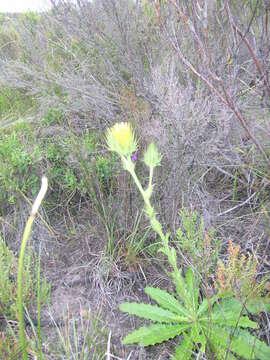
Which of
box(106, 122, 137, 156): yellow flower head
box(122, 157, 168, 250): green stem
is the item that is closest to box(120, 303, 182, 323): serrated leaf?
box(122, 157, 168, 250): green stem

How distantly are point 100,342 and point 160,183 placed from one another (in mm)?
902

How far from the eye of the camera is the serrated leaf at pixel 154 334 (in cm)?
149

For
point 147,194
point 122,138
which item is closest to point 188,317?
point 147,194

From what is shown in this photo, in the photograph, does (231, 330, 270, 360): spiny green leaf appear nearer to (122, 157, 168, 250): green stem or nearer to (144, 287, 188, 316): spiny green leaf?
(144, 287, 188, 316): spiny green leaf

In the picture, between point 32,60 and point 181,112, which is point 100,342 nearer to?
point 181,112

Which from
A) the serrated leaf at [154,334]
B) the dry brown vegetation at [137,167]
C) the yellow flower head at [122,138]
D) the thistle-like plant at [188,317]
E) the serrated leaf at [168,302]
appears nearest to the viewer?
the yellow flower head at [122,138]

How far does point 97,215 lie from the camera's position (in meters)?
2.06

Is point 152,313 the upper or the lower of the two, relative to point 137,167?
lower

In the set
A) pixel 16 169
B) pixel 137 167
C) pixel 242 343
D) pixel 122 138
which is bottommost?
pixel 242 343

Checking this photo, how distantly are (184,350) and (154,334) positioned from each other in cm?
14

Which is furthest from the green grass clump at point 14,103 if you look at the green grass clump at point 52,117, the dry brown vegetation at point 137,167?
the green grass clump at point 52,117

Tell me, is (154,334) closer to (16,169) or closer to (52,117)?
(16,169)

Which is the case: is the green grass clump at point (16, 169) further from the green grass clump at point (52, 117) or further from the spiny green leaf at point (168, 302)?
the spiny green leaf at point (168, 302)

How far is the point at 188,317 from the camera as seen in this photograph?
156cm
